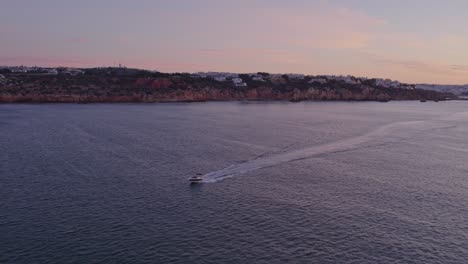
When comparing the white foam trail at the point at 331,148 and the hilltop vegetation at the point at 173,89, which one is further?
the hilltop vegetation at the point at 173,89

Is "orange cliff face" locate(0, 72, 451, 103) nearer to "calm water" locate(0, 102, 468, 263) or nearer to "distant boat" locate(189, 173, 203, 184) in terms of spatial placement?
"calm water" locate(0, 102, 468, 263)

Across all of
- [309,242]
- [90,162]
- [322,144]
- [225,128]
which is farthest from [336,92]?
[309,242]

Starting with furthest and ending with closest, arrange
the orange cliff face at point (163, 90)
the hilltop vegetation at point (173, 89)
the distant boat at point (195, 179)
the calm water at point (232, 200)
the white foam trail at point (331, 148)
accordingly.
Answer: the hilltop vegetation at point (173, 89)
the orange cliff face at point (163, 90)
the white foam trail at point (331, 148)
the distant boat at point (195, 179)
the calm water at point (232, 200)

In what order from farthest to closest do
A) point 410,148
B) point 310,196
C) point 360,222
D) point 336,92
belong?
1. point 336,92
2. point 410,148
3. point 310,196
4. point 360,222

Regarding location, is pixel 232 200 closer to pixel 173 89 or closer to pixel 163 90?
pixel 163 90

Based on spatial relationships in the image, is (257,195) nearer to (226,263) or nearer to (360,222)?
(360,222)

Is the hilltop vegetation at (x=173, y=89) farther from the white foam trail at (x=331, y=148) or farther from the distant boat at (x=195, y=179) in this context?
the distant boat at (x=195, y=179)

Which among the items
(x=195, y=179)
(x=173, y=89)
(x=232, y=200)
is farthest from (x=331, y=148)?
(x=173, y=89)

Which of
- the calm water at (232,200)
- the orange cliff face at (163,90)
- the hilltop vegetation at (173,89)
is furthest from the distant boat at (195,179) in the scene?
the hilltop vegetation at (173,89)
